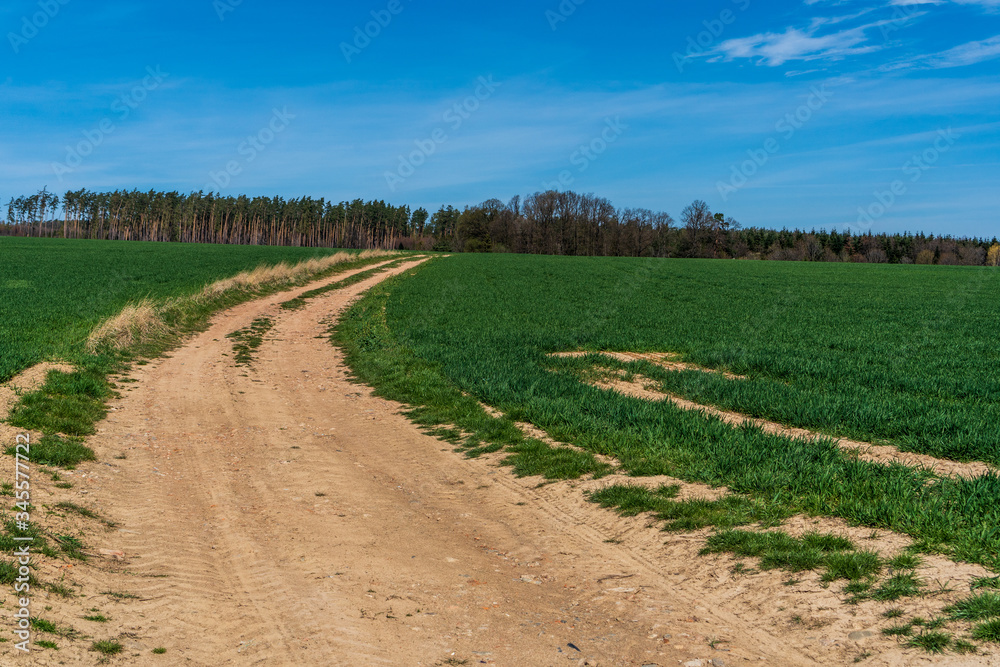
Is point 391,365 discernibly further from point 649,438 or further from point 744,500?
point 744,500

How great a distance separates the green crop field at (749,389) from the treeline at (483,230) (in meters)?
112

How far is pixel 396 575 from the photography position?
237 inches

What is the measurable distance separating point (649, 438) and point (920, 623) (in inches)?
185

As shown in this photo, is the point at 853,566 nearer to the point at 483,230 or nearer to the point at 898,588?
the point at 898,588

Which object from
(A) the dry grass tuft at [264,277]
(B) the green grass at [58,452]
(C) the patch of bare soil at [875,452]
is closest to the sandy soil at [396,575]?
(B) the green grass at [58,452]

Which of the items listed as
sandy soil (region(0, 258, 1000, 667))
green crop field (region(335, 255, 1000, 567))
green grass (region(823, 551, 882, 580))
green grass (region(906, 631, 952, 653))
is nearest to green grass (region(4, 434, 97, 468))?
sandy soil (region(0, 258, 1000, 667))

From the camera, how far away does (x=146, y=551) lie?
20.7 ft

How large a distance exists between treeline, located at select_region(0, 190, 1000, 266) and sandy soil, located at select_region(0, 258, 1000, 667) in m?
133

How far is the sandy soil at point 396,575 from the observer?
480cm

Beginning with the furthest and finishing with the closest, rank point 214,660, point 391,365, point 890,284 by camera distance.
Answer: point 890,284, point 391,365, point 214,660

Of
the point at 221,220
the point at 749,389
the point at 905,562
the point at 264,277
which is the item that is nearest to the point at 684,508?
the point at 905,562

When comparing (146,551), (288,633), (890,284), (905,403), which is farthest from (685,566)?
(890,284)

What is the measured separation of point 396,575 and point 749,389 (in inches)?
356

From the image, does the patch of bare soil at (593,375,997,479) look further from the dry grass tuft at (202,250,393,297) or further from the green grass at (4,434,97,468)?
the dry grass tuft at (202,250,393,297)
